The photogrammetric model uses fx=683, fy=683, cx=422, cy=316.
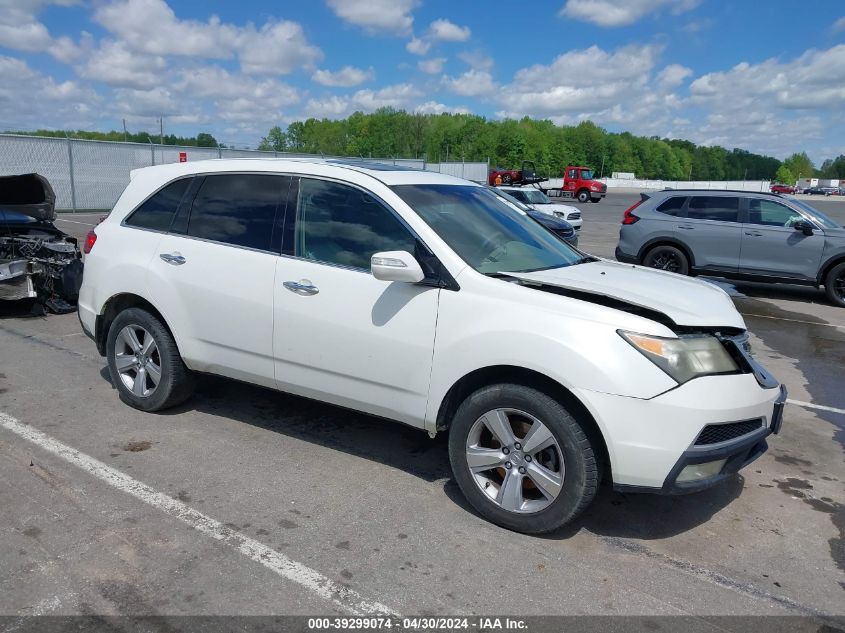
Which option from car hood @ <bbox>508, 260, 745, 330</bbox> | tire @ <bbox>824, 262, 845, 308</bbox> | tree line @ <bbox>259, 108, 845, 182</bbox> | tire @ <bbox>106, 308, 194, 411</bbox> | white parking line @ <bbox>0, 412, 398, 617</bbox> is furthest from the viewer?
tree line @ <bbox>259, 108, 845, 182</bbox>

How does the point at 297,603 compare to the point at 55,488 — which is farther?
the point at 55,488

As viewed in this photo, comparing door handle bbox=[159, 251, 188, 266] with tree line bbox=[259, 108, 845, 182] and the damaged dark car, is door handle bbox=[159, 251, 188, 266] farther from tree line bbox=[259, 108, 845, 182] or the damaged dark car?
tree line bbox=[259, 108, 845, 182]

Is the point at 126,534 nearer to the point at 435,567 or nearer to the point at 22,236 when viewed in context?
the point at 435,567

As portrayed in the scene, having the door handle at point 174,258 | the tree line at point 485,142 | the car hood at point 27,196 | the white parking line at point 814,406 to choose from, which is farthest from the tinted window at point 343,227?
the tree line at point 485,142

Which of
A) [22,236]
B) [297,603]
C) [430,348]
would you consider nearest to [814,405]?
[430,348]

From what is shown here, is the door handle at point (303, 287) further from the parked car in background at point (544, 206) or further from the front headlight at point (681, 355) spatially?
the parked car in background at point (544, 206)

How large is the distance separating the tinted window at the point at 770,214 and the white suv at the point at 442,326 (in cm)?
808

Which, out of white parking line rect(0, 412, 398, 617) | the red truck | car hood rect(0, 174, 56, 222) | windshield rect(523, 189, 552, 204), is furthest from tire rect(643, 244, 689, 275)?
the red truck

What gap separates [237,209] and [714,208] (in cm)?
959

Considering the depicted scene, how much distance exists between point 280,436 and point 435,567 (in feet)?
6.18

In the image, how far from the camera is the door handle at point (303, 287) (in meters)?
4.02

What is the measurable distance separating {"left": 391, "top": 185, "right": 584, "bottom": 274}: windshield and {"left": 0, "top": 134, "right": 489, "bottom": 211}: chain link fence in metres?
17.6

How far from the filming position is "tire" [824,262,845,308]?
10.8 m

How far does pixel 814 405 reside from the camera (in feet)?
19.3
